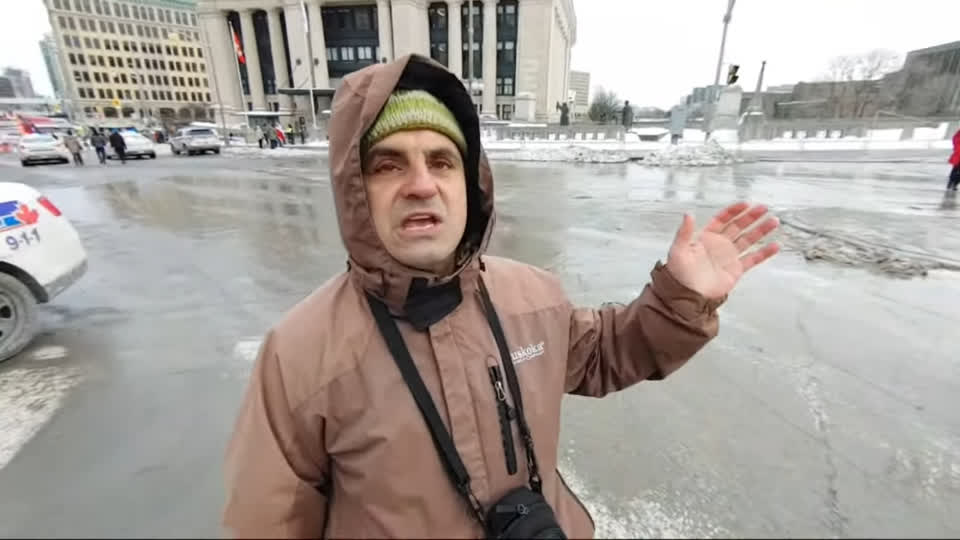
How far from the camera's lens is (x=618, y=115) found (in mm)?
58031

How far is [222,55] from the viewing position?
60656 millimetres

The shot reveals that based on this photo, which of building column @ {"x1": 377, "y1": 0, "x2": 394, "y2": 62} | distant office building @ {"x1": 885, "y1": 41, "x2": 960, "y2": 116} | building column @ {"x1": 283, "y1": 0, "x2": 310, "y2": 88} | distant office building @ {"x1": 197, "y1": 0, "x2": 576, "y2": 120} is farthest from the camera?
building column @ {"x1": 283, "y1": 0, "x2": 310, "y2": 88}

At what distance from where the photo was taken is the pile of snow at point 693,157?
17895 mm

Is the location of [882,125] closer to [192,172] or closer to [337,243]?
[337,243]

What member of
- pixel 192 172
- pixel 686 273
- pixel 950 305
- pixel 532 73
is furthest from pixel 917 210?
pixel 532 73

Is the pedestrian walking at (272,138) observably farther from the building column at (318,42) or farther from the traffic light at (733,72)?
the traffic light at (733,72)

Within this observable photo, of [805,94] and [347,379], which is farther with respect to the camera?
[805,94]

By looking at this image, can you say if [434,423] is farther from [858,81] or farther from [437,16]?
[437,16]

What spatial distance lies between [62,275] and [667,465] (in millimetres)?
5351

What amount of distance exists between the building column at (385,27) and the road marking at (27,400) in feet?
190

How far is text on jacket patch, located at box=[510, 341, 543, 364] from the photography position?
1.46 metres

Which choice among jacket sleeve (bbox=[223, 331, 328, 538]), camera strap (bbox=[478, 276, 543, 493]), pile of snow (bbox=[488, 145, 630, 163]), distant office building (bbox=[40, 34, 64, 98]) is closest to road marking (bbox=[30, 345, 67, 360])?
jacket sleeve (bbox=[223, 331, 328, 538])

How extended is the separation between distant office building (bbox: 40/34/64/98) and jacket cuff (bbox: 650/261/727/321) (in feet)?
422

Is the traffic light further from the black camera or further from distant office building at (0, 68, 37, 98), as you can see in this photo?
distant office building at (0, 68, 37, 98)
